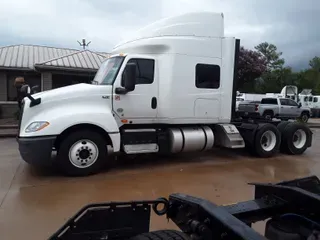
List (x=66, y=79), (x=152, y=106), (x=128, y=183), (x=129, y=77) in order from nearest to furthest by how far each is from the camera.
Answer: (x=128, y=183) < (x=129, y=77) < (x=152, y=106) < (x=66, y=79)

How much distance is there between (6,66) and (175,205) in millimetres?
15637

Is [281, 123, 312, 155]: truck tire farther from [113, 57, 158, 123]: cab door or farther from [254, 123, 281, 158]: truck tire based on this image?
[113, 57, 158, 123]: cab door

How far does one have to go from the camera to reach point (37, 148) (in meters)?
5.37

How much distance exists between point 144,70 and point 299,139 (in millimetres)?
5097

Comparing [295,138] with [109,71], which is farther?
[295,138]

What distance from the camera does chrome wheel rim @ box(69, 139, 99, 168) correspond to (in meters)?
A: 5.66

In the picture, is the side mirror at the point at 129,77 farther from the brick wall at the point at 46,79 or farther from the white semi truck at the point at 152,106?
the brick wall at the point at 46,79

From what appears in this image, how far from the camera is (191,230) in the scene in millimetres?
1933

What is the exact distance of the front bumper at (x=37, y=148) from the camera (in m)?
5.34

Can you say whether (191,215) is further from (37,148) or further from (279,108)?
(279,108)

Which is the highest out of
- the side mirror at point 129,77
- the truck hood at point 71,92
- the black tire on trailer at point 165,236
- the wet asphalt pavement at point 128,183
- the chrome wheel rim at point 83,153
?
the side mirror at point 129,77

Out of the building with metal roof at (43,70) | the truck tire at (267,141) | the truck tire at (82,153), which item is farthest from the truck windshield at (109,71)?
the building with metal roof at (43,70)

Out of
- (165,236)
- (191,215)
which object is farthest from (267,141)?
(165,236)

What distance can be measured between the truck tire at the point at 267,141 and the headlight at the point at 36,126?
506 cm
